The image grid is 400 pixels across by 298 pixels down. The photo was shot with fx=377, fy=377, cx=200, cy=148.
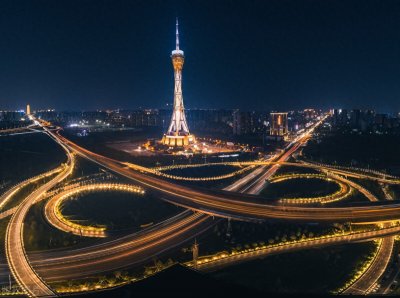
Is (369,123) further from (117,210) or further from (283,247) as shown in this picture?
(283,247)

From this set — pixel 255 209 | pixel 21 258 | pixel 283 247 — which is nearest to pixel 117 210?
pixel 21 258

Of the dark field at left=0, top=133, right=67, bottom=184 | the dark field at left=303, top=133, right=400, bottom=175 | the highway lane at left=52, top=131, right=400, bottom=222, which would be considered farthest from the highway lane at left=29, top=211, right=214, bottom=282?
the dark field at left=303, top=133, right=400, bottom=175

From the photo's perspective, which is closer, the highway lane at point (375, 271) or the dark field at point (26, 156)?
the highway lane at point (375, 271)

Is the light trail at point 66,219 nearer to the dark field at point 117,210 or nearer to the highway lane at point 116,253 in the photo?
the dark field at point 117,210

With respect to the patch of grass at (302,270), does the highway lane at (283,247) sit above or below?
above

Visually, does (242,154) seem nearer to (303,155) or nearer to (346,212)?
(303,155)

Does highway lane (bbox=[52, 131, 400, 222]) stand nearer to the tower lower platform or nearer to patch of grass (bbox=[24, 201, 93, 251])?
patch of grass (bbox=[24, 201, 93, 251])

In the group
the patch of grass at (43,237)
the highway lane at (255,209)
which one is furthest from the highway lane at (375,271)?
the patch of grass at (43,237)

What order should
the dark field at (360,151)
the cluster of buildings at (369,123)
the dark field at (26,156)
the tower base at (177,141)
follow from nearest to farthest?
the dark field at (26,156) < the dark field at (360,151) < the tower base at (177,141) < the cluster of buildings at (369,123)
